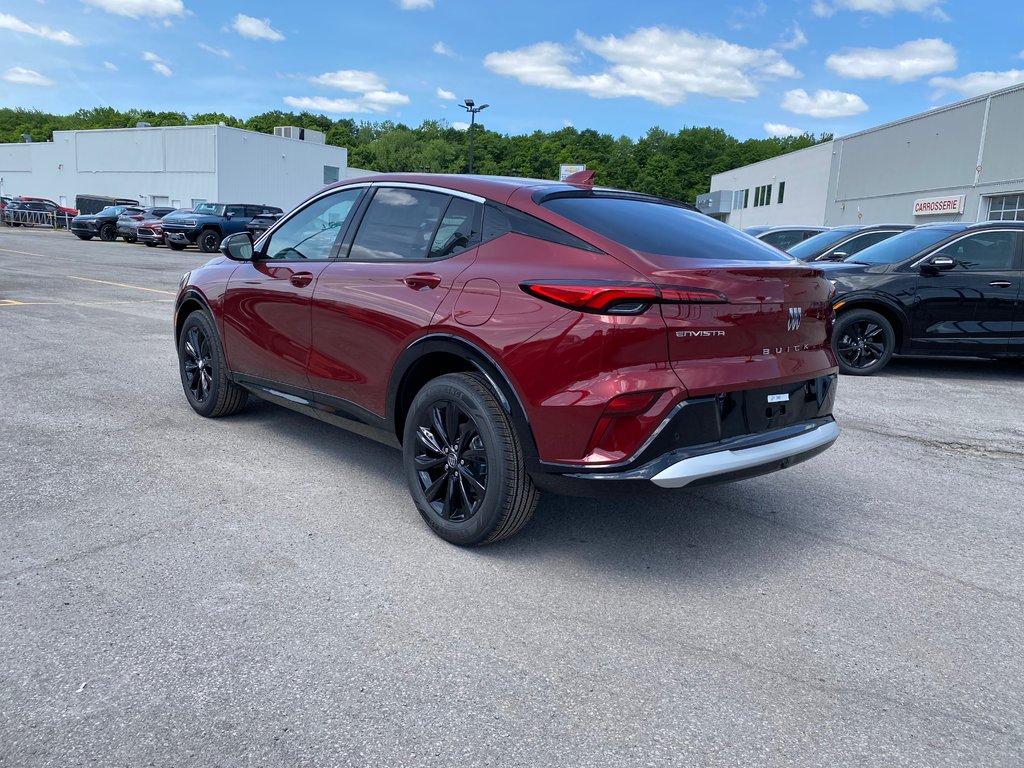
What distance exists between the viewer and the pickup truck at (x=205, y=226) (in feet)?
91.2

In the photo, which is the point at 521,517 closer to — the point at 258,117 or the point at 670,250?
the point at 670,250

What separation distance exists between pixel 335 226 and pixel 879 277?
649 cm

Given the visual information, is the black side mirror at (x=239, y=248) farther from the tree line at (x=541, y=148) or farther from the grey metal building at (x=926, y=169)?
the tree line at (x=541, y=148)

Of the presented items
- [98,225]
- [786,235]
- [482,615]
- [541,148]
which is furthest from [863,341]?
[541,148]

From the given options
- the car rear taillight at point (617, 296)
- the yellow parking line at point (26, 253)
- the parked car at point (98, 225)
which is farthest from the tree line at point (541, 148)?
the car rear taillight at point (617, 296)

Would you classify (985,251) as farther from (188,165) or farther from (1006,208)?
(188,165)

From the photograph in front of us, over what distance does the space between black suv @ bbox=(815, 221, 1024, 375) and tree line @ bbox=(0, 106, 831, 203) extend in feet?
284

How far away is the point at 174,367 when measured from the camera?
754 cm

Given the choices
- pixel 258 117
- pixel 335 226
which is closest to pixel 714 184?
pixel 258 117

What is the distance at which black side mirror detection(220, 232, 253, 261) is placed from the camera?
505 centimetres

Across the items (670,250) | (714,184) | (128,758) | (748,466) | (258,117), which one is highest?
(258,117)

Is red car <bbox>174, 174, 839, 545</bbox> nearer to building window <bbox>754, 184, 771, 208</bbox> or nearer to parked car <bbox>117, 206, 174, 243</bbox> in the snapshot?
parked car <bbox>117, 206, 174, 243</bbox>

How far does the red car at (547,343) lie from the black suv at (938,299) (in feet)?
17.2

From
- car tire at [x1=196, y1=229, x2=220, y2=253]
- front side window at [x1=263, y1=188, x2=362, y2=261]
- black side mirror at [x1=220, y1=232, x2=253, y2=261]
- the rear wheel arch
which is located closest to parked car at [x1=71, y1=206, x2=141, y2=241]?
car tire at [x1=196, y1=229, x2=220, y2=253]
